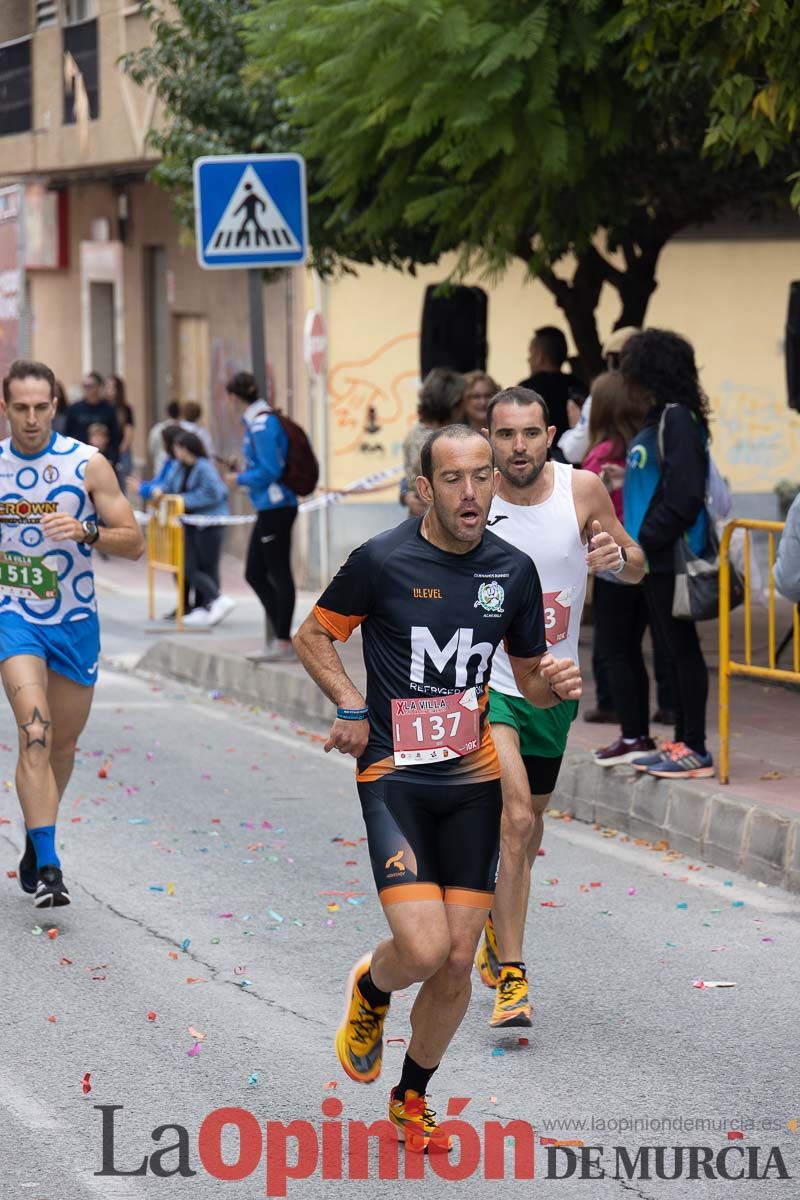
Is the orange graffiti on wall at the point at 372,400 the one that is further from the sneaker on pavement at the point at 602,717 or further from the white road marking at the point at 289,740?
the sneaker on pavement at the point at 602,717

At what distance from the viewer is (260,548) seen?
1420 cm

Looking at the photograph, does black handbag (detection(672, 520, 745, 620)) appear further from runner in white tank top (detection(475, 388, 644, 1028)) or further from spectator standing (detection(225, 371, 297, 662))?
spectator standing (detection(225, 371, 297, 662))

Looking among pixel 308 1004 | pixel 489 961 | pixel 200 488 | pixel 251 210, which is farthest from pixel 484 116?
pixel 200 488

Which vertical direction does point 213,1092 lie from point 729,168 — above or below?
below

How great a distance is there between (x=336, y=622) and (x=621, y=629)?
4387mm

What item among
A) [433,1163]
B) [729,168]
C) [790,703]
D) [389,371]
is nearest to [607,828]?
[790,703]

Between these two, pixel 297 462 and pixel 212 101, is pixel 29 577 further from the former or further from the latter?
pixel 212 101

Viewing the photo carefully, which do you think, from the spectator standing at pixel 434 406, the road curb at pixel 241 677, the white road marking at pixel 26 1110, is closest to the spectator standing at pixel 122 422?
the road curb at pixel 241 677

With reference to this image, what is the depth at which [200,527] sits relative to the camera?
59.5ft

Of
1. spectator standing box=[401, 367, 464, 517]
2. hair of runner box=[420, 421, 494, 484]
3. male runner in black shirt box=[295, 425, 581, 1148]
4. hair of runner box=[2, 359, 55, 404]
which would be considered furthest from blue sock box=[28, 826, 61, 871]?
spectator standing box=[401, 367, 464, 517]

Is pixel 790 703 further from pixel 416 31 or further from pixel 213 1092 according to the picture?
pixel 213 1092

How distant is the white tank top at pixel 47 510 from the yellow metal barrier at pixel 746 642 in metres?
2.66

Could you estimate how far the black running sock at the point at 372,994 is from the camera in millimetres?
5406

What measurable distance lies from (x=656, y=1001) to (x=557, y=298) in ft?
31.6
